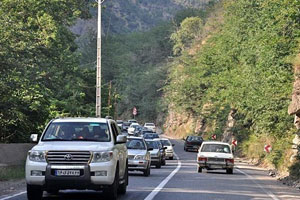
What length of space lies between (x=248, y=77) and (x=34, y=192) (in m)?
39.2

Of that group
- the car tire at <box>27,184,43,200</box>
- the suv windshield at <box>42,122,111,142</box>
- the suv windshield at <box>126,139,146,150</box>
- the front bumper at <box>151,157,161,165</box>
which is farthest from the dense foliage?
the car tire at <box>27,184,43,200</box>

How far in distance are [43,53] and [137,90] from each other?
84151 mm

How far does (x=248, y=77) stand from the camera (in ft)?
176

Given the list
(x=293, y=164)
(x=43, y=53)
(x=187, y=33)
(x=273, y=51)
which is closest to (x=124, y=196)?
(x=293, y=164)

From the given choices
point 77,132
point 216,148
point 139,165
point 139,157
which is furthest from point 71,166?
point 216,148

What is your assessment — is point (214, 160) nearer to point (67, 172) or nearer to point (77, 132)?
point (77, 132)

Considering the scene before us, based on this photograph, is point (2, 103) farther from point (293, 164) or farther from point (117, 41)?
point (117, 41)

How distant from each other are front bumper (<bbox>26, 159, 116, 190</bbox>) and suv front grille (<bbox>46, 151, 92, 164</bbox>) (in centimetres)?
11

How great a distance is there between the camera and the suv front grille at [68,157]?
15.4m

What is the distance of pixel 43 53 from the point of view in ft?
153

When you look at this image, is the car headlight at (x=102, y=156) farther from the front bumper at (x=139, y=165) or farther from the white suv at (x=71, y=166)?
the front bumper at (x=139, y=165)

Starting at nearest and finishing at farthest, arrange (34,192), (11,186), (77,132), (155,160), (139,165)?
(34,192) < (77,132) < (11,186) < (139,165) < (155,160)

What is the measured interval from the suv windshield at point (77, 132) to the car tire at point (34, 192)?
1.34m

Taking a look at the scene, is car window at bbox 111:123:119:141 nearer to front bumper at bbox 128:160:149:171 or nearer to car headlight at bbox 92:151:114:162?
car headlight at bbox 92:151:114:162
